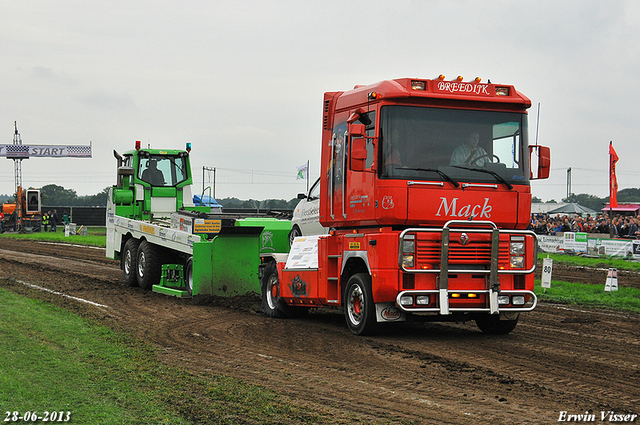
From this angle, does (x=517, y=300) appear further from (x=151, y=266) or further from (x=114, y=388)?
(x=151, y=266)

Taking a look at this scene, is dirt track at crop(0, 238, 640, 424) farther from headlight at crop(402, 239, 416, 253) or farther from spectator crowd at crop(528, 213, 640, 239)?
spectator crowd at crop(528, 213, 640, 239)

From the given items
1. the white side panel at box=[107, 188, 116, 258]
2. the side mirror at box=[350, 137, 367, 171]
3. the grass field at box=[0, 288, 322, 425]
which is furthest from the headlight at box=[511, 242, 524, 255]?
the white side panel at box=[107, 188, 116, 258]

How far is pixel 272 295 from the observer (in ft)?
42.1

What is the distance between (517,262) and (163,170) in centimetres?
1157

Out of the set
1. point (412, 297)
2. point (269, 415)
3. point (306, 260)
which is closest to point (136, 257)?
point (306, 260)

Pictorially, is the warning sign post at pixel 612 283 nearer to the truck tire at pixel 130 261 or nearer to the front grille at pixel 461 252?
the front grille at pixel 461 252

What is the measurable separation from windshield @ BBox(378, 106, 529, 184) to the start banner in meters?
62.6

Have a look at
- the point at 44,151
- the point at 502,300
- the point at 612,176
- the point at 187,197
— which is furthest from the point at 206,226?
the point at 44,151

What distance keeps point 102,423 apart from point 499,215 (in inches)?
239

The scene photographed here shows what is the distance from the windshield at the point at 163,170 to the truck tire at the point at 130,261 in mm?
1772

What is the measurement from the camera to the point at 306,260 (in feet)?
38.1

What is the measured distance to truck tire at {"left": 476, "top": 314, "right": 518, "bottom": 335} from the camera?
Answer: 10.6 metres

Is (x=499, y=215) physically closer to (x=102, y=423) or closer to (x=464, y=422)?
(x=464, y=422)

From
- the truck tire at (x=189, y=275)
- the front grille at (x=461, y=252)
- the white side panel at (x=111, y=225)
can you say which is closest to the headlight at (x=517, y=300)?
the front grille at (x=461, y=252)
